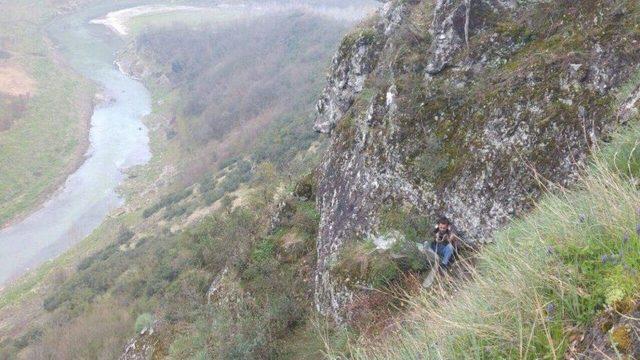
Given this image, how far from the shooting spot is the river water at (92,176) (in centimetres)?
3872

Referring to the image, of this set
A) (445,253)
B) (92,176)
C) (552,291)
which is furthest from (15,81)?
(552,291)

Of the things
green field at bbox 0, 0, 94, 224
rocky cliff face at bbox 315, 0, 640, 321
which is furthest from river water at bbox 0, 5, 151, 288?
rocky cliff face at bbox 315, 0, 640, 321

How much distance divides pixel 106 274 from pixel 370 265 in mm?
26516

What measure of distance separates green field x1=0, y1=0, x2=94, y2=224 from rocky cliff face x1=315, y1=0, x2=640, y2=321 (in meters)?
40.8

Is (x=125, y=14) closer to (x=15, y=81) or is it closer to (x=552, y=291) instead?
(x=15, y=81)

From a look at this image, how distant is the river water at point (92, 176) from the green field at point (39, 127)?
161 centimetres

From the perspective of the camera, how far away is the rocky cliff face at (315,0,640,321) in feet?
24.9

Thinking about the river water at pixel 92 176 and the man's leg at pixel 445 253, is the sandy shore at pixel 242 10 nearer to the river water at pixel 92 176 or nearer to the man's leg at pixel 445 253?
the river water at pixel 92 176

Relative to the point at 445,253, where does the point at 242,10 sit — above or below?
above

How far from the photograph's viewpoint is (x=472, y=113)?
9.07 meters

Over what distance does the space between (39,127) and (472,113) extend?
5996 cm

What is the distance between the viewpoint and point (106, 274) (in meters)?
31.0

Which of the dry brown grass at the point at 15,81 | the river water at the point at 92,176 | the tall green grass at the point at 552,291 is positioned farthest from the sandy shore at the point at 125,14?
the tall green grass at the point at 552,291

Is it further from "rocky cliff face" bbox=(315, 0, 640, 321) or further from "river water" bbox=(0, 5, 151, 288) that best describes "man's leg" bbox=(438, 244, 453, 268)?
"river water" bbox=(0, 5, 151, 288)
